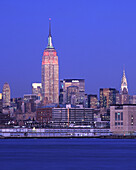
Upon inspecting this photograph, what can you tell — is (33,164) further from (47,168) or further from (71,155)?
(71,155)

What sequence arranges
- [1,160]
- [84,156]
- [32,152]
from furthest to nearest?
[32,152] < [84,156] < [1,160]

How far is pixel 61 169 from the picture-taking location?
12288 cm

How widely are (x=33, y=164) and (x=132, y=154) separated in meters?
34.8

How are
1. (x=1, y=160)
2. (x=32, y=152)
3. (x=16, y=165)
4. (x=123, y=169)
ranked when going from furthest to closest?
(x=32, y=152)
(x=1, y=160)
(x=16, y=165)
(x=123, y=169)

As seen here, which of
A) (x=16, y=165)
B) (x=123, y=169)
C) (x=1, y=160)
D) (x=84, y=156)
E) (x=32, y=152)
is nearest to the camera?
(x=123, y=169)

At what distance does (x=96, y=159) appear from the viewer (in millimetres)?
147000

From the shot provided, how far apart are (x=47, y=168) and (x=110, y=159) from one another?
2477 cm

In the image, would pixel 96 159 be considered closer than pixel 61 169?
No

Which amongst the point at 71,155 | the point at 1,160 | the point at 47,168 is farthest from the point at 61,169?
the point at 71,155

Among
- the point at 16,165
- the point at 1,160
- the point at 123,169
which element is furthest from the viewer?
the point at 1,160

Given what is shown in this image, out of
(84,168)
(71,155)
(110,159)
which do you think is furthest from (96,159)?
(84,168)

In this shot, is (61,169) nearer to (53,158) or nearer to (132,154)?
(53,158)

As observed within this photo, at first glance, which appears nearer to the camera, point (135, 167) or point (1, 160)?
point (135, 167)

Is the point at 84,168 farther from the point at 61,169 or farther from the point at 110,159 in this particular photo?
the point at 110,159
